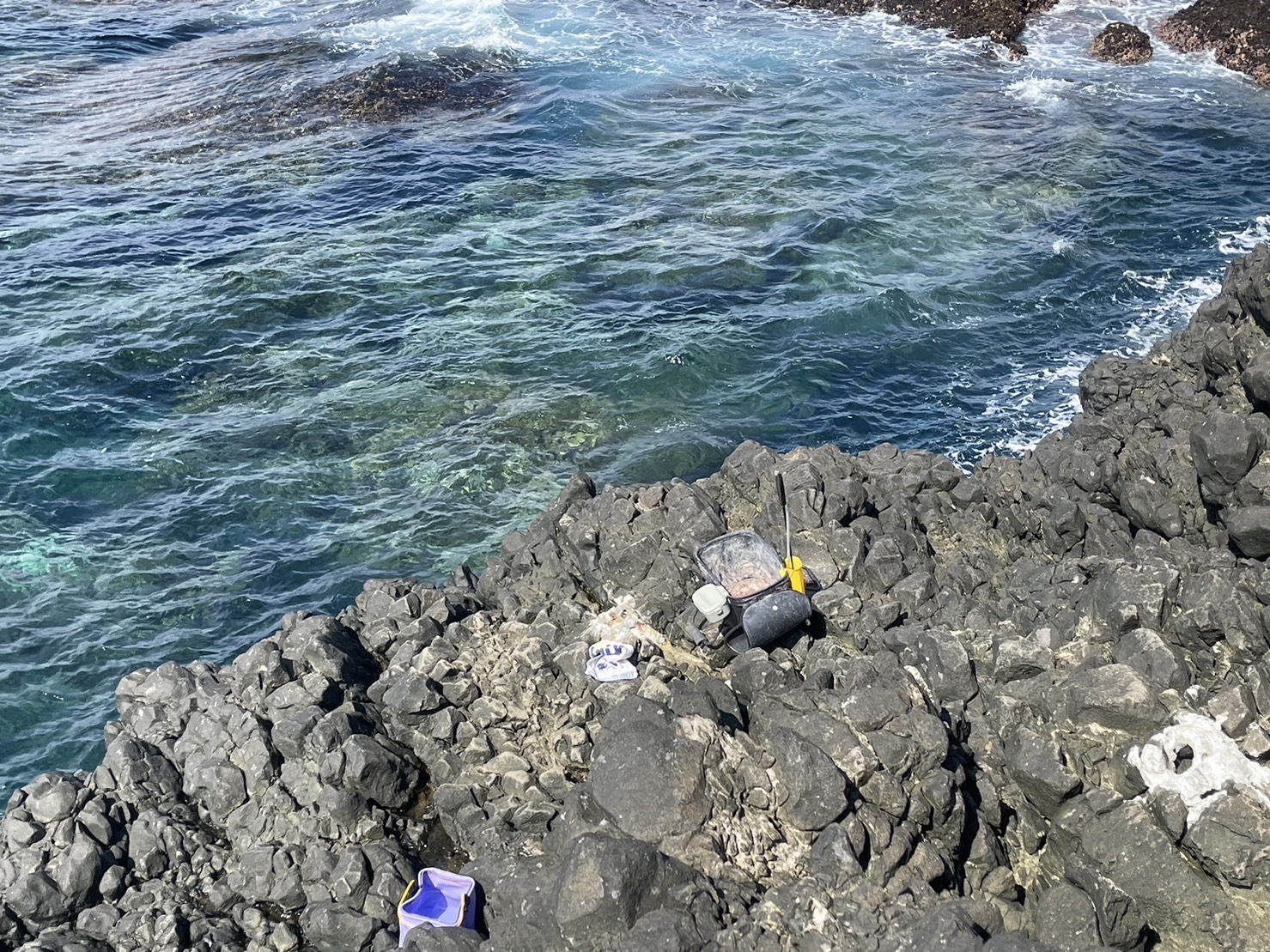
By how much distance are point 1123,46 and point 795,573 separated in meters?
38.3

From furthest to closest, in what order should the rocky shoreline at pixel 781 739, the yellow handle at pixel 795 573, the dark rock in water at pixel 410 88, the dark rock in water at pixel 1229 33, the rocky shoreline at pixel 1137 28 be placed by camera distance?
the rocky shoreline at pixel 1137 28 < the dark rock in water at pixel 410 88 < the dark rock in water at pixel 1229 33 < the yellow handle at pixel 795 573 < the rocky shoreline at pixel 781 739

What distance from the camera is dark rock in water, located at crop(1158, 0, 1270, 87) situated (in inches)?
1709

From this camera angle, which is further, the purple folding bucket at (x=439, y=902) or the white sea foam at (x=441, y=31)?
the white sea foam at (x=441, y=31)

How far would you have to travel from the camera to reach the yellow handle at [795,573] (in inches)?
670

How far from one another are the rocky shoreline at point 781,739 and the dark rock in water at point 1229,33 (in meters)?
28.6

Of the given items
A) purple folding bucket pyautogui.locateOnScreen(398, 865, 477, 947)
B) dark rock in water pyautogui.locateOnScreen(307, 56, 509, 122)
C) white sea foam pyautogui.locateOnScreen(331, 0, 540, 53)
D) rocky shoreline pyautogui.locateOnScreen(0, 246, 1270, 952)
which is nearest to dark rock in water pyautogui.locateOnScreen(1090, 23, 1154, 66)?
white sea foam pyautogui.locateOnScreen(331, 0, 540, 53)

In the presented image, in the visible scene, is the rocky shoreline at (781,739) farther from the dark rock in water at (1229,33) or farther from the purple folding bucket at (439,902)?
the dark rock in water at (1229,33)

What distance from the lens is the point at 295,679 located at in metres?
16.8

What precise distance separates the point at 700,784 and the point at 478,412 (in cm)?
1658

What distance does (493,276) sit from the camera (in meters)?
33.2

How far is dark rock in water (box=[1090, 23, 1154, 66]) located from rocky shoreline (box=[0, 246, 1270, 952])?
28.5m

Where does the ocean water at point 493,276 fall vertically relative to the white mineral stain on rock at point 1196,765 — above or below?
below

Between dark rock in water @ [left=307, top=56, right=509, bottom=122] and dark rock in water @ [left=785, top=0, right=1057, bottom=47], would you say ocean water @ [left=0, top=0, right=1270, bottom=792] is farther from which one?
dark rock in water @ [left=785, top=0, right=1057, bottom=47]

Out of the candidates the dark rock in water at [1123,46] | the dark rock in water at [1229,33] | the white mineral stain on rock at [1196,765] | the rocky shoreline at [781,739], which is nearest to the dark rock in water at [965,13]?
the dark rock in water at [1123,46]
